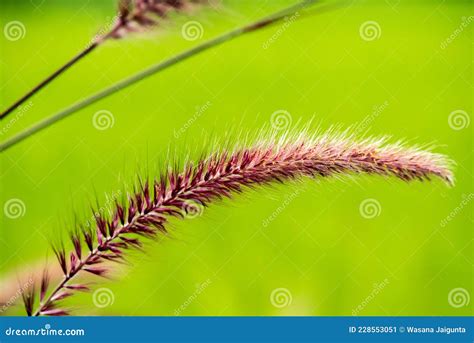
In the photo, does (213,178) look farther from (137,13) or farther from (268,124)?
(268,124)

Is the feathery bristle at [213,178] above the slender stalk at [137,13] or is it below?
below

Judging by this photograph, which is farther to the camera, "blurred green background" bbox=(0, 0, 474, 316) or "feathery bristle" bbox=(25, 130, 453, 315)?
"blurred green background" bbox=(0, 0, 474, 316)

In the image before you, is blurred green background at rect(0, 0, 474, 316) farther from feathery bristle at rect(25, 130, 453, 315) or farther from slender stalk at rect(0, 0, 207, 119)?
slender stalk at rect(0, 0, 207, 119)

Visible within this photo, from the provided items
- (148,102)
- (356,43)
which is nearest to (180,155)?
(148,102)

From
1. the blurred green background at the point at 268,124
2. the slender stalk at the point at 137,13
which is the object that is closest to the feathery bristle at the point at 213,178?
the slender stalk at the point at 137,13

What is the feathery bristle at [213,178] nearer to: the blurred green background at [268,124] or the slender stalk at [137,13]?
the slender stalk at [137,13]

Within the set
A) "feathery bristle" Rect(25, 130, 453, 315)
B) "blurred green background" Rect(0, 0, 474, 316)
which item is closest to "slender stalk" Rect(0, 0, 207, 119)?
"feathery bristle" Rect(25, 130, 453, 315)
